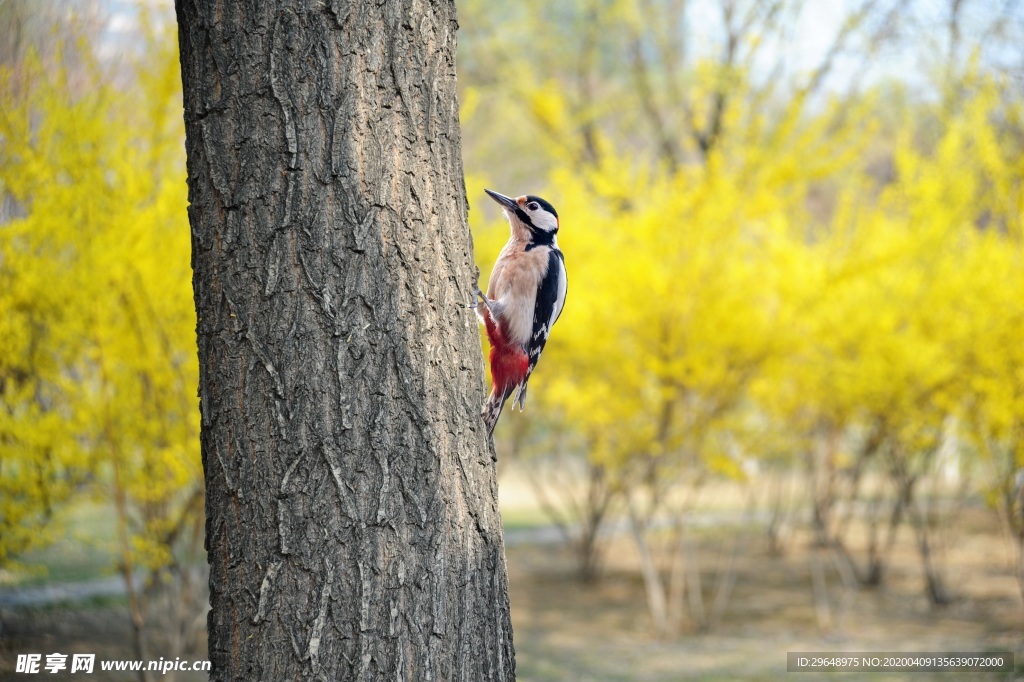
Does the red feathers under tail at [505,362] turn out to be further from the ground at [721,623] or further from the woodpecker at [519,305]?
the ground at [721,623]

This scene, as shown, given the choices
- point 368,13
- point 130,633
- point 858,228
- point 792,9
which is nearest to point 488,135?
point 792,9

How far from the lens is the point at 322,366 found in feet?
5.43

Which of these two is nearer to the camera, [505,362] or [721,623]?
[505,362]

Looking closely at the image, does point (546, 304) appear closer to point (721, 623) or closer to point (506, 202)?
point (506, 202)

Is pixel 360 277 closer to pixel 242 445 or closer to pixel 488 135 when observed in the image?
pixel 242 445

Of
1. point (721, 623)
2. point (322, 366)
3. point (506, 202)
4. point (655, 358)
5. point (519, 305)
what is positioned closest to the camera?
point (322, 366)

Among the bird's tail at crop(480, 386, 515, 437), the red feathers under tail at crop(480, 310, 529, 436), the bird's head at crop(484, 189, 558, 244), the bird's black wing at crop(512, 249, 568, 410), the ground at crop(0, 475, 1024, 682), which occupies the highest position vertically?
the bird's head at crop(484, 189, 558, 244)

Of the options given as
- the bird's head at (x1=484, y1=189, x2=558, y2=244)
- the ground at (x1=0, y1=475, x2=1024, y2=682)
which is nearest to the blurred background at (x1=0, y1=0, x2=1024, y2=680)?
the ground at (x1=0, y1=475, x2=1024, y2=682)

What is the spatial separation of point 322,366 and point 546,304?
94cm

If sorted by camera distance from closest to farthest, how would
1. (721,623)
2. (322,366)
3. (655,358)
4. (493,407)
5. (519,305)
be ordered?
(322,366)
(493,407)
(519,305)
(655,358)
(721,623)

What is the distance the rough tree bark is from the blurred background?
2592mm

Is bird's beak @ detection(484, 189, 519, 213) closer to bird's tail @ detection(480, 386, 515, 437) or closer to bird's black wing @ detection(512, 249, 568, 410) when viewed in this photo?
bird's black wing @ detection(512, 249, 568, 410)

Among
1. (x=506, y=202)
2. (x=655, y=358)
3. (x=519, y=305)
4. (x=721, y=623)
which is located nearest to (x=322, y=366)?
(x=519, y=305)

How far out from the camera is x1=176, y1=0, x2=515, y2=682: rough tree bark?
1631 millimetres
